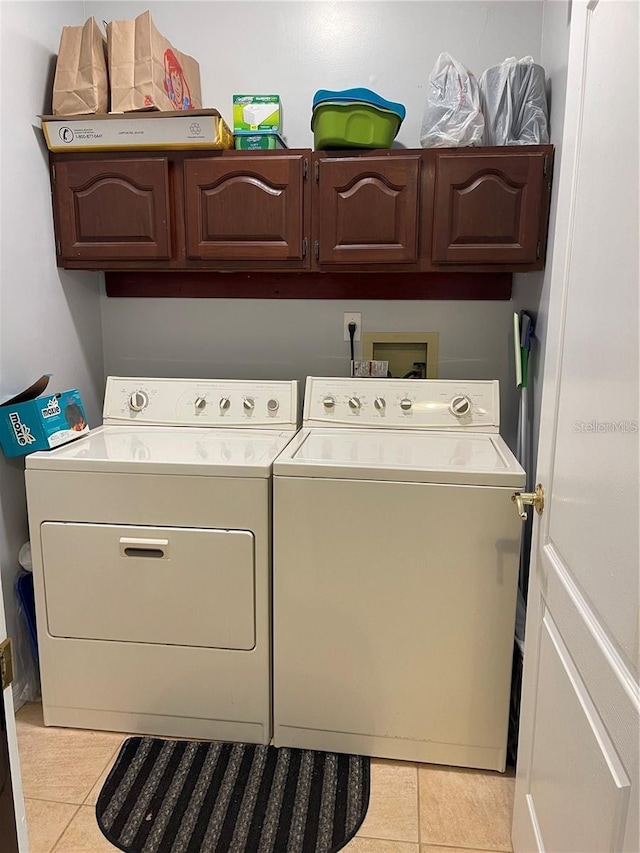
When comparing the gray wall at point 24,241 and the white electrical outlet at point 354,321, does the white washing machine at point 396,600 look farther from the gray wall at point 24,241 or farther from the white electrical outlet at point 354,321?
the gray wall at point 24,241

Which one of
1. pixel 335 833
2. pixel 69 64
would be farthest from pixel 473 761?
pixel 69 64

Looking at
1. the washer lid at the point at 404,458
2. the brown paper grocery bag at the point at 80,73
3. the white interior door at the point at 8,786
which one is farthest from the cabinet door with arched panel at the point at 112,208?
the white interior door at the point at 8,786

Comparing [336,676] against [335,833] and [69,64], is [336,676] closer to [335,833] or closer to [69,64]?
[335,833]

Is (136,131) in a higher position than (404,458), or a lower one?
higher

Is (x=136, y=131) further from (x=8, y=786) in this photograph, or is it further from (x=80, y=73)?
(x=8, y=786)

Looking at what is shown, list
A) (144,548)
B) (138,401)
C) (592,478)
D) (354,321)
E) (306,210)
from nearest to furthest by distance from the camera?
(592,478) < (144,548) < (306,210) < (138,401) < (354,321)

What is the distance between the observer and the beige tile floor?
158 cm

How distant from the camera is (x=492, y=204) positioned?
2.00 metres

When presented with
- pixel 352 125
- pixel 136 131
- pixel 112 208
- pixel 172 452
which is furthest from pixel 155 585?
pixel 352 125

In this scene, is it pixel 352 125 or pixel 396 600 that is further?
pixel 352 125

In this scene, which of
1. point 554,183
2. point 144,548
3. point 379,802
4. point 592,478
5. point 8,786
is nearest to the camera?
point 8,786

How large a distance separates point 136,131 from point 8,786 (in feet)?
6.17

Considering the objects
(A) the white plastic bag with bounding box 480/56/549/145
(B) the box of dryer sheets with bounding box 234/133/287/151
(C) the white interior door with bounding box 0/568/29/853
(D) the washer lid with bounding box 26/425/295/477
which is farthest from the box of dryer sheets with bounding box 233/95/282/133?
(C) the white interior door with bounding box 0/568/29/853

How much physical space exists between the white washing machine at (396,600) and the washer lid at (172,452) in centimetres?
13
